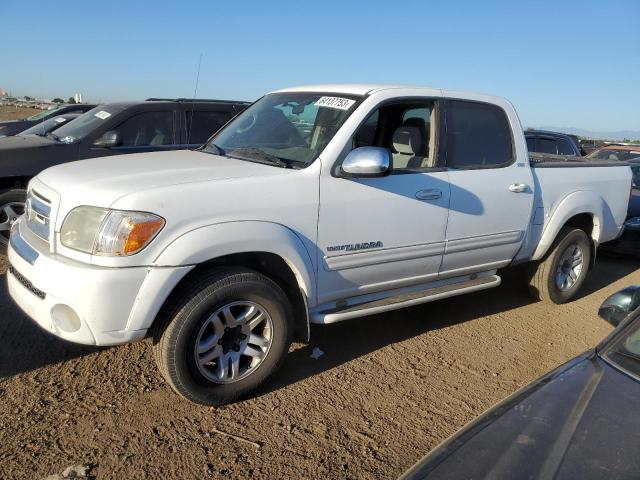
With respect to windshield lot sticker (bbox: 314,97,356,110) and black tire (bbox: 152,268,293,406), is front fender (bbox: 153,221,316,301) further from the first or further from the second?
windshield lot sticker (bbox: 314,97,356,110)

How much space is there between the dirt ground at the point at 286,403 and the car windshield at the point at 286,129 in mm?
1499

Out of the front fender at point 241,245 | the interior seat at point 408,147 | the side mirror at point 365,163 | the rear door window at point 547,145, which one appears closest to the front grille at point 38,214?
the front fender at point 241,245

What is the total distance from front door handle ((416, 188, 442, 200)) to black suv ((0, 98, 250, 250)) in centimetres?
336

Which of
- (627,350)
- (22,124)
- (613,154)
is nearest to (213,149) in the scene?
(627,350)

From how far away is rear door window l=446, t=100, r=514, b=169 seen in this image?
4.51m

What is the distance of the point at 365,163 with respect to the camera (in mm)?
3592

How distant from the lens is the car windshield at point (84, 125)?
6459 mm

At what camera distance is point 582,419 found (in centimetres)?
196

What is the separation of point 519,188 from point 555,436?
3253 millimetres

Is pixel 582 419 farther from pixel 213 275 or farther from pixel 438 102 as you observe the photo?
pixel 438 102

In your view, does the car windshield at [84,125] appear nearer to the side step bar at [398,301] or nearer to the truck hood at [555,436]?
the side step bar at [398,301]

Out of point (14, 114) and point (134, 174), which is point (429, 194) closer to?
point (134, 174)

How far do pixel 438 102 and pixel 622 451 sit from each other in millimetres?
3238

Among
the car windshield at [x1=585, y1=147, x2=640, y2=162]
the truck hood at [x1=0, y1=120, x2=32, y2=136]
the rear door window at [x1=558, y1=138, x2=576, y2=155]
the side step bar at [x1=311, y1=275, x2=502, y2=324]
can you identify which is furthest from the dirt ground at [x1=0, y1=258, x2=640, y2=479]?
the car windshield at [x1=585, y1=147, x2=640, y2=162]
